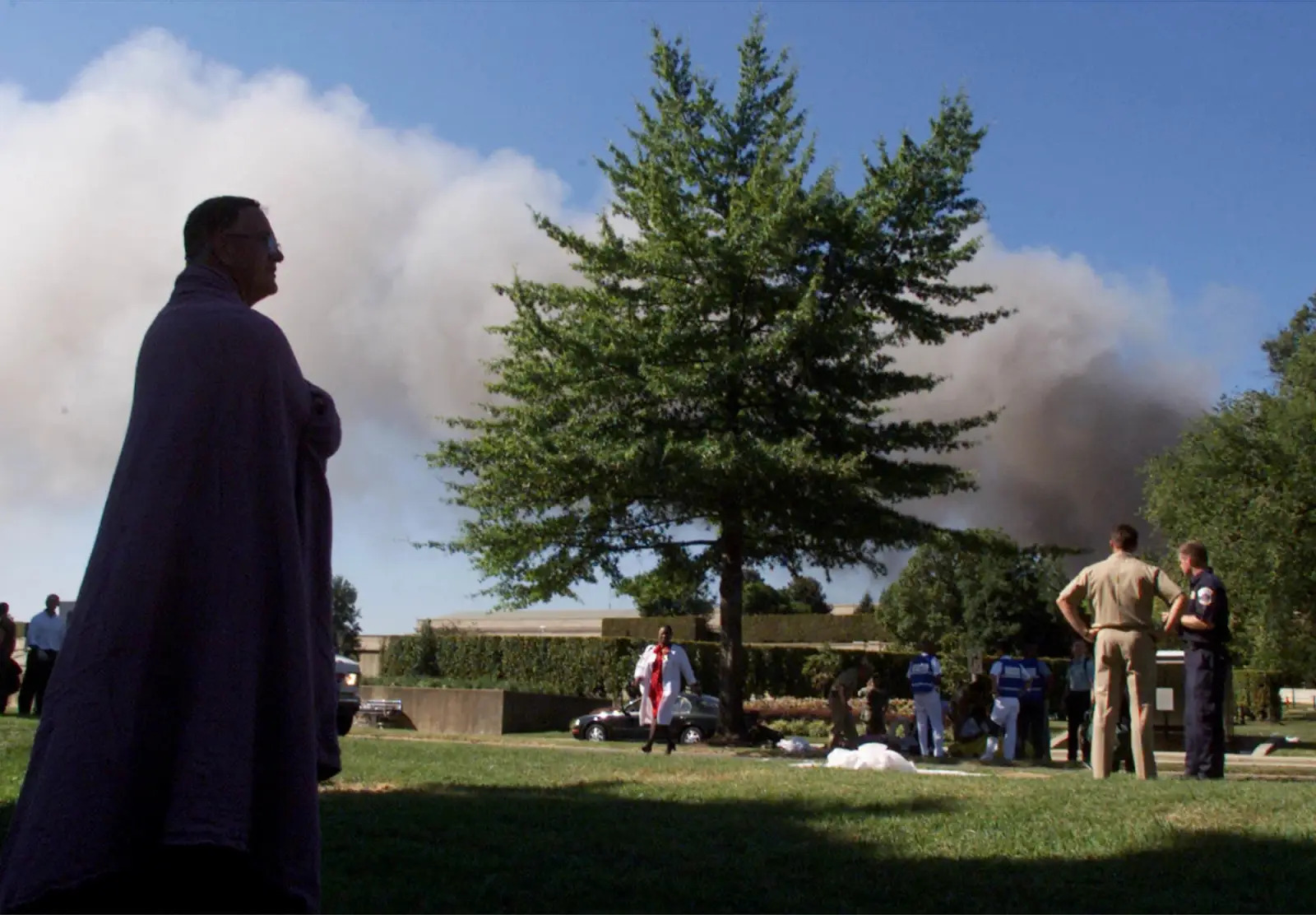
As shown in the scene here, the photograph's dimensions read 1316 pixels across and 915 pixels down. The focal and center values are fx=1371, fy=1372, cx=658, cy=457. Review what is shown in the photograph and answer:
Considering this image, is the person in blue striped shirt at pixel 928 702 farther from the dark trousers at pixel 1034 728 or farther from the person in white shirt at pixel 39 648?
the person in white shirt at pixel 39 648

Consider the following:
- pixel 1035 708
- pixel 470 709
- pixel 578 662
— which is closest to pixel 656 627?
pixel 578 662

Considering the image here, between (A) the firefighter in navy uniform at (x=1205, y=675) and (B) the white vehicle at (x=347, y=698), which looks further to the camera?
(B) the white vehicle at (x=347, y=698)

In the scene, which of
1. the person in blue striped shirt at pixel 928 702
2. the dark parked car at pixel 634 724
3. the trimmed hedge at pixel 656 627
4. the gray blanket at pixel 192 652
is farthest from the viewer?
the trimmed hedge at pixel 656 627

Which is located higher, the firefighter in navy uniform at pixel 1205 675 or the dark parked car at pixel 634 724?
the firefighter in navy uniform at pixel 1205 675

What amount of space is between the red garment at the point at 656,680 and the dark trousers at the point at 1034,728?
5.42 m

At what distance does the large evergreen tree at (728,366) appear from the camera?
23.3 meters

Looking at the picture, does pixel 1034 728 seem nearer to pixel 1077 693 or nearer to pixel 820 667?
pixel 1077 693

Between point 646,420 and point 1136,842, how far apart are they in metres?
17.6

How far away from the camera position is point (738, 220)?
23516mm

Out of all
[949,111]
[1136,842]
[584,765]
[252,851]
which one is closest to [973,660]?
[949,111]

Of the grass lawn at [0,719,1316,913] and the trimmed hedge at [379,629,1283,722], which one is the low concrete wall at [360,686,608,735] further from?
the grass lawn at [0,719,1316,913]

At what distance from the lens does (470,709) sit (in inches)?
1235

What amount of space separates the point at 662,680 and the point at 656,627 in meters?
46.1

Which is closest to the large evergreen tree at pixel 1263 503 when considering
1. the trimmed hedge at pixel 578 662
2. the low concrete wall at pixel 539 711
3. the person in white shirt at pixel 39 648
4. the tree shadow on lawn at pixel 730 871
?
the trimmed hedge at pixel 578 662
